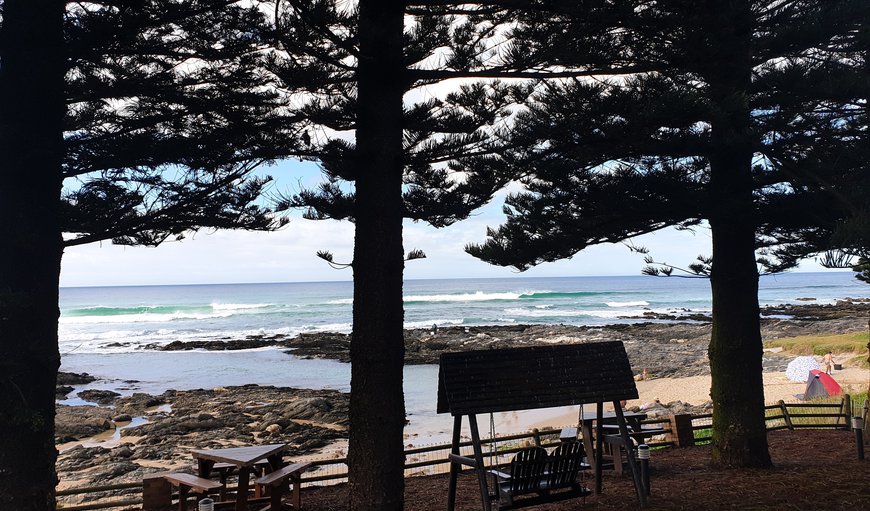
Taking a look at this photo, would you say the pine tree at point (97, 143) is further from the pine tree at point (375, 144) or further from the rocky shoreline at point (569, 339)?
the rocky shoreline at point (569, 339)

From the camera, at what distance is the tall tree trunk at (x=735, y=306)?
21.0 feet

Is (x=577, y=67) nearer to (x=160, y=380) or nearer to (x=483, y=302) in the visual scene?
(x=160, y=380)

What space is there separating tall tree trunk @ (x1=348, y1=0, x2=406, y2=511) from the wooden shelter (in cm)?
44

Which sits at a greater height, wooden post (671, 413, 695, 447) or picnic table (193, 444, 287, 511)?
picnic table (193, 444, 287, 511)

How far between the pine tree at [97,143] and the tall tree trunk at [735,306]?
4348 millimetres

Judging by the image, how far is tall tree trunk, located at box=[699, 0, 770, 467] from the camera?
21.0 feet

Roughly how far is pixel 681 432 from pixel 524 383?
4.43 metres

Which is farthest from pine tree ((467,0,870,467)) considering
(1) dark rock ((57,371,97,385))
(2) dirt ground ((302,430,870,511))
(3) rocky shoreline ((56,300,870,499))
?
(1) dark rock ((57,371,97,385))

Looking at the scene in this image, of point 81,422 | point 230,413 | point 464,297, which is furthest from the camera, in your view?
point 464,297

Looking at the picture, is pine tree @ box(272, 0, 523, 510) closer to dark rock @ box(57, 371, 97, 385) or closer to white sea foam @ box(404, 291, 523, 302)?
dark rock @ box(57, 371, 97, 385)

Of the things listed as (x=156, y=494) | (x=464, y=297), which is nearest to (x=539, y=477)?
(x=156, y=494)

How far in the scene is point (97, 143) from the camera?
578 cm

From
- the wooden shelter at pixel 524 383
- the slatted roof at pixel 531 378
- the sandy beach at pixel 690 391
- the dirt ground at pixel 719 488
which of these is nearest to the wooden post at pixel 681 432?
the dirt ground at pixel 719 488

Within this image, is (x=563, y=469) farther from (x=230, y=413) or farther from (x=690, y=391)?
(x=690, y=391)
